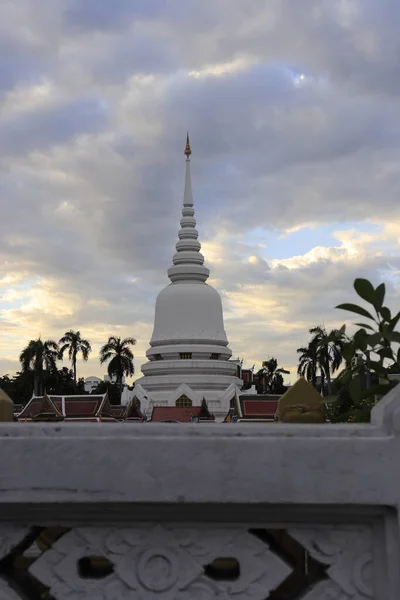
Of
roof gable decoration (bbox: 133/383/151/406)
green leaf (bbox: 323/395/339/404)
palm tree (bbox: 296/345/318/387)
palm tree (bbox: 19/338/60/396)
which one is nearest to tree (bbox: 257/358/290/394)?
palm tree (bbox: 296/345/318/387)

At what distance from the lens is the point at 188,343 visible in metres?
42.4

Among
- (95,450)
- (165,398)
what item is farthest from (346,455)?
(165,398)

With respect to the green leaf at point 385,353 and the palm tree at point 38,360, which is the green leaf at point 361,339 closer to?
the green leaf at point 385,353

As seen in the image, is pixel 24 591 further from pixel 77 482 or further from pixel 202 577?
pixel 202 577

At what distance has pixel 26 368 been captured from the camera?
58.6 m

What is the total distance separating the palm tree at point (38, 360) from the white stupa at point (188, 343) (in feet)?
57.5

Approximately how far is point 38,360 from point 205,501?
58.3 m

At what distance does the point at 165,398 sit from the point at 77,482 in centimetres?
3810

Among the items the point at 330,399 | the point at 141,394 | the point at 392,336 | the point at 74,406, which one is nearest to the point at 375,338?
the point at 392,336

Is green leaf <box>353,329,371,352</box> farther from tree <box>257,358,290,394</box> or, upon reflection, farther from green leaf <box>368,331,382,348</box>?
tree <box>257,358,290,394</box>

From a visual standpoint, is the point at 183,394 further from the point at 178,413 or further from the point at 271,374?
the point at 271,374

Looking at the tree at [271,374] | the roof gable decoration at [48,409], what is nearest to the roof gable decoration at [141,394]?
the roof gable decoration at [48,409]

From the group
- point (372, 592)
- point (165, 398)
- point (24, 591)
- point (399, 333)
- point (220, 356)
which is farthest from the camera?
point (220, 356)

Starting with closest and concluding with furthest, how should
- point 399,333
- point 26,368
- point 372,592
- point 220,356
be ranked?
point 372,592
point 399,333
point 220,356
point 26,368
